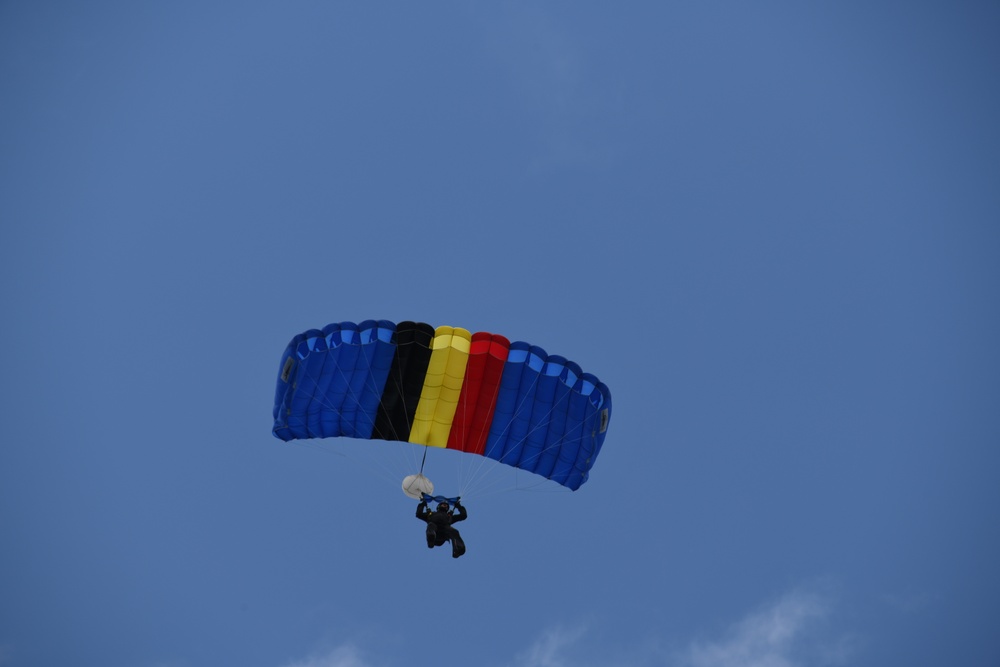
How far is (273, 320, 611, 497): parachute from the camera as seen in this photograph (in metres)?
13.3

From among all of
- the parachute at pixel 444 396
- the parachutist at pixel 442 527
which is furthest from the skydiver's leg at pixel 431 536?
the parachute at pixel 444 396

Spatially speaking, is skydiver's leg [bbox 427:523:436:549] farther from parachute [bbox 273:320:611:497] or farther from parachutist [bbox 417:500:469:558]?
parachute [bbox 273:320:611:497]

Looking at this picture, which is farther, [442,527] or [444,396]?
[444,396]

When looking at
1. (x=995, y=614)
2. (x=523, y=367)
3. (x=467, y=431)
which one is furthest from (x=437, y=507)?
(x=995, y=614)

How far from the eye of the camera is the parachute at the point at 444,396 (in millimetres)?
13328

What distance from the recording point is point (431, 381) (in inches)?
545

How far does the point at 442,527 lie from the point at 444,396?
233 centimetres

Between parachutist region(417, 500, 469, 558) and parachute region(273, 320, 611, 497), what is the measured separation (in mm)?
536

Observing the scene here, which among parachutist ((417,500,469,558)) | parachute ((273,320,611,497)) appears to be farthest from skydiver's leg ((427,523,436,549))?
parachute ((273,320,611,497))

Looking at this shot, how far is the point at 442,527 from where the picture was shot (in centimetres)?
1262

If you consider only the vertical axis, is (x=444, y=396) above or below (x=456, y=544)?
above

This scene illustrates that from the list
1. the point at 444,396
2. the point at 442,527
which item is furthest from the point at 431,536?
the point at 444,396

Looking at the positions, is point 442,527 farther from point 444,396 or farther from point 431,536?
point 444,396

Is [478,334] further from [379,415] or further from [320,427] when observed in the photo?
[320,427]
